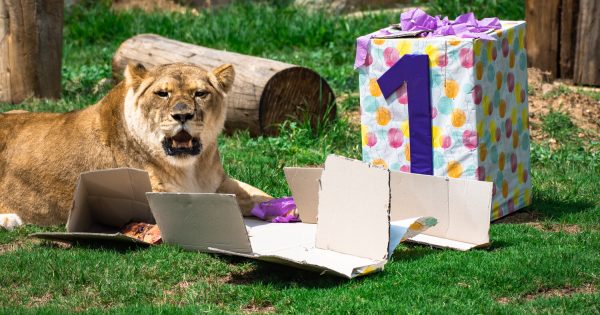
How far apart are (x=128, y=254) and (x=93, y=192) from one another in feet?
2.06

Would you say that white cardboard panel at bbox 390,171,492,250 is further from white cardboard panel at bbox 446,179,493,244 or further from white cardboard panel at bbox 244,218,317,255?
white cardboard panel at bbox 244,218,317,255

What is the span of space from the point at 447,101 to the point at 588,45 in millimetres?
4567

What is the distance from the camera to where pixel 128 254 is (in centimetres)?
561

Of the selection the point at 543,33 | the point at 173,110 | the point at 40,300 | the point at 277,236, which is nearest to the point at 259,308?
the point at 40,300

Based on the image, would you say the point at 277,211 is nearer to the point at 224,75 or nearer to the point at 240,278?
the point at 224,75

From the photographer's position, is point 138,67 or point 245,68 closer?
point 138,67

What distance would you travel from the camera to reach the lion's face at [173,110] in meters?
6.04

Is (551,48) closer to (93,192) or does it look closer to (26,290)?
(93,192)

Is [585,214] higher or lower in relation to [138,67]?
lower

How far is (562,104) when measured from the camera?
9.23 m

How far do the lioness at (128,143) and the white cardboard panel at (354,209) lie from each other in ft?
3.49

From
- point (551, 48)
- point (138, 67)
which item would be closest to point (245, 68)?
point (138, 67)

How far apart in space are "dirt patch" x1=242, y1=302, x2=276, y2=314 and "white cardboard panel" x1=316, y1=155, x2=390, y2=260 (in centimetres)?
75

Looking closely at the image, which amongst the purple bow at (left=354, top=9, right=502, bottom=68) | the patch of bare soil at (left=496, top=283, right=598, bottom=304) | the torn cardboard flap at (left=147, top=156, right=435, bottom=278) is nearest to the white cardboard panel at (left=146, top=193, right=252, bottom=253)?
the torn cardboard flap at (left=147, top=156, right=435, bottom=278)
